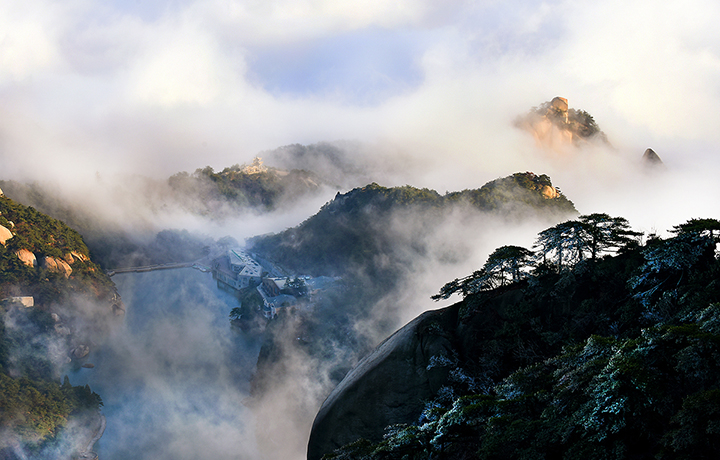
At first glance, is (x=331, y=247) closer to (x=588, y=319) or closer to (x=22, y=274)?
(x=22, y=274)

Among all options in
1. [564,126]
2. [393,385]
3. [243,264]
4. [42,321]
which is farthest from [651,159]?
[42,321]

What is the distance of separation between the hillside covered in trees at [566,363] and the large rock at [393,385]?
8 cm

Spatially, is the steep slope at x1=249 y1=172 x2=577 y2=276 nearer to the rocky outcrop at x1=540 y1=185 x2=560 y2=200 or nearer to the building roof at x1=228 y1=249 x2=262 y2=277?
the rocky outcrop at x1=540 y1=185 x2=560 y2=200

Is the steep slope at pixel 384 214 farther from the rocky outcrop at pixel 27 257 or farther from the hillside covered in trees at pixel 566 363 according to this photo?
the hillside covered in trees at pixel 566 363

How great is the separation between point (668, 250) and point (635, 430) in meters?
10.3

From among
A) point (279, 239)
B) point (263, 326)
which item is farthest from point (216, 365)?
point (279, 239)

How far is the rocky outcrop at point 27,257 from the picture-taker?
76750mm

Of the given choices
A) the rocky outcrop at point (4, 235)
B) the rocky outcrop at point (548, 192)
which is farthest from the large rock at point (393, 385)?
the rocky outcrop at point (4, 235)

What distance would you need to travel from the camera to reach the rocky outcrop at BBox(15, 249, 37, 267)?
7675 centimetres

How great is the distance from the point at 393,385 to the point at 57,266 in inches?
3162

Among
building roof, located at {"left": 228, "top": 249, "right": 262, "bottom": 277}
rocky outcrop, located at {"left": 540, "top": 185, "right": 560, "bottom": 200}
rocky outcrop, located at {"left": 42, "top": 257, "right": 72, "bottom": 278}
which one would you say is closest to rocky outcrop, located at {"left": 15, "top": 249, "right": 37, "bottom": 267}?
rocky outcrop, located at {"left": 42, "top": 257, "right": 72, "bottom": 278}

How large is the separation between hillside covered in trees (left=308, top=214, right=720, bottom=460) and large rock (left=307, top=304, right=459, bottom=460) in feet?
0.26

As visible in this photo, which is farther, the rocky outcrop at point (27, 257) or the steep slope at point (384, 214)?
the steep slope at point (384, 214)

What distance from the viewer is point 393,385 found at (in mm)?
24688
